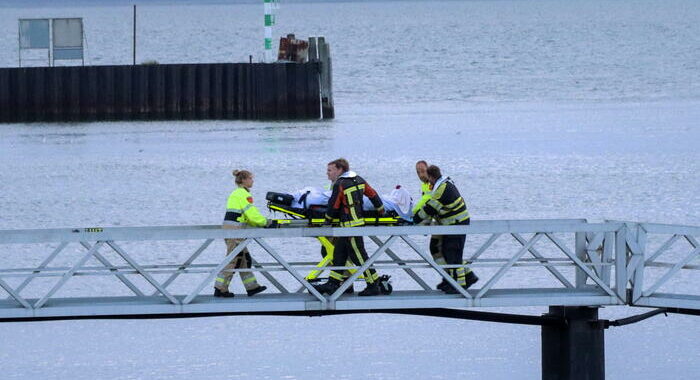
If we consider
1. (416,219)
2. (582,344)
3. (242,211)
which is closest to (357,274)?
(416,219)

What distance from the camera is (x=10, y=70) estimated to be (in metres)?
57.3

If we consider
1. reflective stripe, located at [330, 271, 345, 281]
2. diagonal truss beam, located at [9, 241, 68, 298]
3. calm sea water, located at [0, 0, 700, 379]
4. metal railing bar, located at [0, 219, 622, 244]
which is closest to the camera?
metal railing bar, located at [0, 219, 622, 244]

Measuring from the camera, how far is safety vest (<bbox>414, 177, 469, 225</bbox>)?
1509 cm

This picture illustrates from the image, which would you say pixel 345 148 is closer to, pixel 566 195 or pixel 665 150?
pixel 665 150

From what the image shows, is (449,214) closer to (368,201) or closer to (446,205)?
(446,205)

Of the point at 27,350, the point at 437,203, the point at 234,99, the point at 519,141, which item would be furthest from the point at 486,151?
the point at 437,203

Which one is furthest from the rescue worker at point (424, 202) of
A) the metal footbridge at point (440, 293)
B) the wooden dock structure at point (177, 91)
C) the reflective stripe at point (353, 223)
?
the wooden dock structure at point (177, 91)

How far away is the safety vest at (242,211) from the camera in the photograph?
14797mm

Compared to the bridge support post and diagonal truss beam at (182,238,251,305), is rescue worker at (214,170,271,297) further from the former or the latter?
the bridge support post

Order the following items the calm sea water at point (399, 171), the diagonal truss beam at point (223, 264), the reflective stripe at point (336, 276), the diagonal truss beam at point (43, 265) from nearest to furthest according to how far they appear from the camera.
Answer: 1. the diagonal truss beam at point (223, 264)
2. the reflective stripe at point (336, 276)
3. the diagonal truss beam at point (43, 265)
4. the calm sea water at point (399, 171)

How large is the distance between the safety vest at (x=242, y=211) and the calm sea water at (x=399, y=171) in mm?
5482

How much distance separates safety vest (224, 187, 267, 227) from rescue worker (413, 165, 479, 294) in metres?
1.69

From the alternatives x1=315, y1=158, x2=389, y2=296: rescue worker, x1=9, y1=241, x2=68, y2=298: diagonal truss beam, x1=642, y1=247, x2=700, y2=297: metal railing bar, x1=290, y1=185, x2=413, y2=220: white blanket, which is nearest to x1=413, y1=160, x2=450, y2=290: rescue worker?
x1=290, y1=185, x2=413, y2=220: white blanket

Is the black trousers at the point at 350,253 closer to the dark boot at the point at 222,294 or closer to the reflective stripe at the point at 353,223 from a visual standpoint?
the reflective stripe at the point at 353,223
